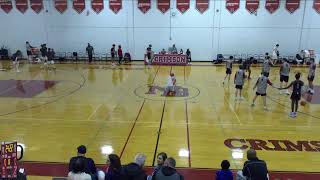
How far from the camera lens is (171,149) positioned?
938 centimetres

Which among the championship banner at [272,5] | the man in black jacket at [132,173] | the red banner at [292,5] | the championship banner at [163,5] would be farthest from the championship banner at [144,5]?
the man in black jacket at [132,173]

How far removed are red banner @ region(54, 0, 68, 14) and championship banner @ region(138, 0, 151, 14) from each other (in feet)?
19.3

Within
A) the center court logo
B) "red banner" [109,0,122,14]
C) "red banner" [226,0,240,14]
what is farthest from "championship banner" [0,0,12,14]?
"red banner" [226,0,240,14]

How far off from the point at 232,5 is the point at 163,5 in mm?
5253

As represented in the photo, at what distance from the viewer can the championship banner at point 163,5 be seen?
25281 mm

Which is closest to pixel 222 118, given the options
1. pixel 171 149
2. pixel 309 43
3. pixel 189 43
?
pixel 171 149

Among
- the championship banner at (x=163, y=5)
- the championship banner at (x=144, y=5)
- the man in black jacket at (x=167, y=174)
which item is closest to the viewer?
the man in black jacket at (x=167, y=174)

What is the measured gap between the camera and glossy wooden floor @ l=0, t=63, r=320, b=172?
29.8 ft

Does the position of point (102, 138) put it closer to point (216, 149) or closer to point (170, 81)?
point (216, 149)

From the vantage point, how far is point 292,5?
2444cm

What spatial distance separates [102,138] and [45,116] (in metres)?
3.37

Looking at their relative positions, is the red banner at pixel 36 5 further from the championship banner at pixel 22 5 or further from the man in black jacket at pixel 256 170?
the man in black jacket at pixel 256 170

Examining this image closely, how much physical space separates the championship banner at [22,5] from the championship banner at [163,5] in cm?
1066

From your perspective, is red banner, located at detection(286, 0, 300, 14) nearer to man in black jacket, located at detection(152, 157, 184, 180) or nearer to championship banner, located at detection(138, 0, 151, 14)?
championship banner, located at detection(138, 0, 151, 14)
